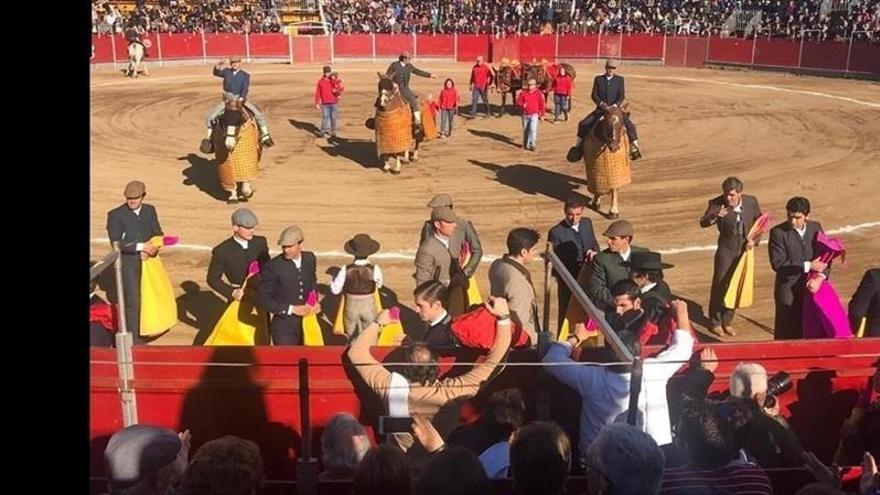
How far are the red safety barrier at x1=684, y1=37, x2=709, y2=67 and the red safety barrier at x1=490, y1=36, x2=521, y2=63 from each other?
7152 millimetres

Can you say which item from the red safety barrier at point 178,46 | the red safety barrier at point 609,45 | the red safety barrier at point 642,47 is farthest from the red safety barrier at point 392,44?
the red safety barrier at point 642,47

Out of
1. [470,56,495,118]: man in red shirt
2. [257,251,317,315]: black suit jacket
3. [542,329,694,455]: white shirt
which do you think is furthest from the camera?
[470,56,495,118]: man in red shirt

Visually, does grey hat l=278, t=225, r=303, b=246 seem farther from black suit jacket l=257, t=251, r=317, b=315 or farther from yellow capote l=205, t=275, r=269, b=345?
yellow capote l=205, t=275, r=269, b=345

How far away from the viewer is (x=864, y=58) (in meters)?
31.5

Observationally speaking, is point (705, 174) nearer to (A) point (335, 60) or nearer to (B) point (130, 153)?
(B) point (130, 153)

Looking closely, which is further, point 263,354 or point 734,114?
point 734,114

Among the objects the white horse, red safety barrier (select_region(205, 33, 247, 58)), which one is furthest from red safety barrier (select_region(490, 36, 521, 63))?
the white horse

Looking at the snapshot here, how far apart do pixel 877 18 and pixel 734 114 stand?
630 inches

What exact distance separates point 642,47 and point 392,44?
10.8m

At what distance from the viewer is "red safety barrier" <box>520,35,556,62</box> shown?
37.1 metres

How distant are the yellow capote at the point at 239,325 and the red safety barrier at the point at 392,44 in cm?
3130
